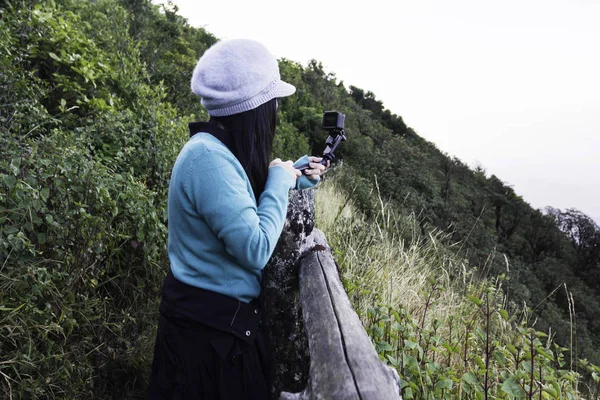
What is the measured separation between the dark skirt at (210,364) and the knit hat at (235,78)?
69cm

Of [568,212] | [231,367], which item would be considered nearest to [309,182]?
[231,367]

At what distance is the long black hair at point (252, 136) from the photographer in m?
1.40

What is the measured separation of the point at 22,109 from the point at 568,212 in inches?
1086

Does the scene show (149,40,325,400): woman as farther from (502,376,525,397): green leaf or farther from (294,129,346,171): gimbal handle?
(502,376,525,397): green leaf

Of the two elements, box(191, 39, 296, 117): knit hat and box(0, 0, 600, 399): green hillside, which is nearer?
box(191, 39, 296, 117): knit hat

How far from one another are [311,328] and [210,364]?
15.8 inches

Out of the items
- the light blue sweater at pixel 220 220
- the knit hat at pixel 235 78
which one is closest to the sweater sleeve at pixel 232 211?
the light blue sweater at pixel 220 220

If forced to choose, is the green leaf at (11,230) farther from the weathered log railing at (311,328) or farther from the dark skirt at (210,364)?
the weathered log railing at (311,328)

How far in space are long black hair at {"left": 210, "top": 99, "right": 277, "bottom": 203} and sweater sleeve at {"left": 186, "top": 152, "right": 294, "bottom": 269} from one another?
8 centimetres

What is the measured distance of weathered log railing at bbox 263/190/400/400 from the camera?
0.98 meters

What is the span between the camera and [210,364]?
1414 millimetres

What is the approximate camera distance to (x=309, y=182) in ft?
5.54

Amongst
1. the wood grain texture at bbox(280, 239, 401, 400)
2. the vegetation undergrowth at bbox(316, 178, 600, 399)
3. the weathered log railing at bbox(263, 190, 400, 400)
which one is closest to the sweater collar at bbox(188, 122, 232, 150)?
the weathered log railing at bbox(263, 190, 400, 400)

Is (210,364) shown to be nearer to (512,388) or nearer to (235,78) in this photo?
(235,78)
